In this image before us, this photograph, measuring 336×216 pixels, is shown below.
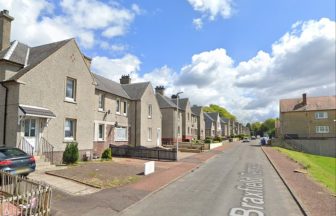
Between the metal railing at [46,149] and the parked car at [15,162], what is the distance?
4.82 metres

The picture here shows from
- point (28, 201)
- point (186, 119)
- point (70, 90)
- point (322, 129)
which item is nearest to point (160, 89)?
point (186, 119)

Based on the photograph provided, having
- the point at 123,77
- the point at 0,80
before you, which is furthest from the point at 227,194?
the point at 123,77

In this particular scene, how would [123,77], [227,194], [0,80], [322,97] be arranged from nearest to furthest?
[227,194] < [0,80] < [123,77] < [322,97]

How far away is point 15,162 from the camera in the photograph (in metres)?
12.4

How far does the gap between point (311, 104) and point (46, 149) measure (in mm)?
57521

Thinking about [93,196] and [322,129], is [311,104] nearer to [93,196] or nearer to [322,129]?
[322,129]

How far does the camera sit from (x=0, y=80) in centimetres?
1720

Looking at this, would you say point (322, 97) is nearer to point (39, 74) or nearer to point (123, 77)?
point (123, 77)

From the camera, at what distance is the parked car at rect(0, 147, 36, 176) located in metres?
12.0

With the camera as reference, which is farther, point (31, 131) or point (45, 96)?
point (45, 96)

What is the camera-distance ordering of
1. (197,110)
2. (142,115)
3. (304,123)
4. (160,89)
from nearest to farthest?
(142,115)
(160,89)
(304,123)
(197,110)

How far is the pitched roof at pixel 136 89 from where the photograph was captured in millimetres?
35206

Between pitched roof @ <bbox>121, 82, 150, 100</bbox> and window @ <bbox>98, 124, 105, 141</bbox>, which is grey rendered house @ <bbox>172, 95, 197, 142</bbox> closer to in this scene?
pitched roof @ <bbox>121, 82, 150, 100</bbox>

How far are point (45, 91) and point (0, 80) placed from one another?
2.55 m
